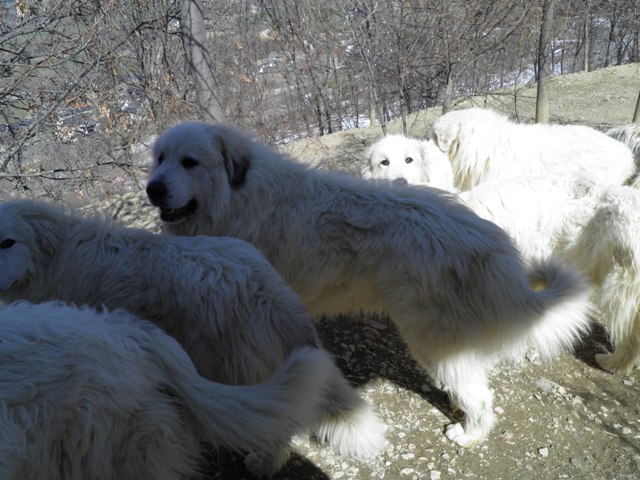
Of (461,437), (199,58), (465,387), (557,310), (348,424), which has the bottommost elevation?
(461,437)

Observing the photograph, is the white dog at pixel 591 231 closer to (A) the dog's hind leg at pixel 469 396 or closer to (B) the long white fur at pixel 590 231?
(B) the long white fur at pixel 590 231

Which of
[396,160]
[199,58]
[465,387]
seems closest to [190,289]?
[465,387]

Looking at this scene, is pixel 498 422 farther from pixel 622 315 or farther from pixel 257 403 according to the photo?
pixel 257 403

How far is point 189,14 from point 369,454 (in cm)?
557

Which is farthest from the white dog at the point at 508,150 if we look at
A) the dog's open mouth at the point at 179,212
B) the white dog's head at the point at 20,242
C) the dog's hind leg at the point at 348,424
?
the white dog's head at the point at 20,242

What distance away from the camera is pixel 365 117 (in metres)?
17.1

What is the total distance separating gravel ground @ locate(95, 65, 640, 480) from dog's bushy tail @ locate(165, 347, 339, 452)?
1440 millimetres

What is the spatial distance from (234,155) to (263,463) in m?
2.11

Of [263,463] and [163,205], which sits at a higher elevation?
[163,205]

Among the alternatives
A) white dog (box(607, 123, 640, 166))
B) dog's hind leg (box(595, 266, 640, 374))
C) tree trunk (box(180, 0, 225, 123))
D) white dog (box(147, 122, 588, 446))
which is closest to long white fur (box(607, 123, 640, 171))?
white dog (box(607, 123, 640, 166))

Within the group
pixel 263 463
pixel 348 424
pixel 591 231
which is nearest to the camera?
pixel 348 424

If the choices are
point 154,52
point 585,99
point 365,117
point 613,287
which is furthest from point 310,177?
point 585,99

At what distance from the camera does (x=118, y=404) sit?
1.89m

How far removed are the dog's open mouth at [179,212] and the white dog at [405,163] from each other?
2.38 meters
